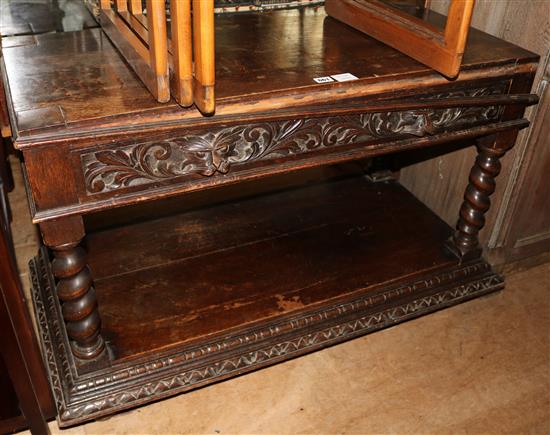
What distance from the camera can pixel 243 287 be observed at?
5.45 feet

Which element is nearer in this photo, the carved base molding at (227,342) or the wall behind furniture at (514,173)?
the carved base molding at (227,342)

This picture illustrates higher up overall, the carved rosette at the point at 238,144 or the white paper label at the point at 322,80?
the white paper label at the point at 322,80

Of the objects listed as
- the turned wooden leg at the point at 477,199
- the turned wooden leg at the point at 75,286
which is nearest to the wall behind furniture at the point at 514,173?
the turned wooden leg at the point at 477,199

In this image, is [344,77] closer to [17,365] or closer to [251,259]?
[251,259]

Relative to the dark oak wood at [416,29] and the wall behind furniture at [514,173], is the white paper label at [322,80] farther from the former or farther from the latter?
the wall behind furniture at [514,173]

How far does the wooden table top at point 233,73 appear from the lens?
1.08m

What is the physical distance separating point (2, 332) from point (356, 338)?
0.97 m

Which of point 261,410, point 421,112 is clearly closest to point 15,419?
point 261,410

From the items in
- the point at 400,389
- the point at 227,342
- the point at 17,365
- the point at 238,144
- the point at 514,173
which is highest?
the point at 238,144

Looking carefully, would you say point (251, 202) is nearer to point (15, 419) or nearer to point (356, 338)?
point (356, 338)

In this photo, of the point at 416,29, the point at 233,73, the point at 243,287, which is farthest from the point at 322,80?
the point at 243,287

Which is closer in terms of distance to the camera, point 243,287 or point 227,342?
point 227,342

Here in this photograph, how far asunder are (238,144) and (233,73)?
7.2 inches

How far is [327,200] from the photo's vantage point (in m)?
2.09
